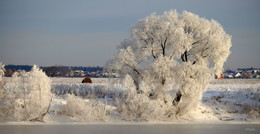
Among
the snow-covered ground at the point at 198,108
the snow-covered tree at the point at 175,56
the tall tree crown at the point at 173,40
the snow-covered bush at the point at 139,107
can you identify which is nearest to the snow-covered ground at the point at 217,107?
the snow-covered ground at the point at 198,108

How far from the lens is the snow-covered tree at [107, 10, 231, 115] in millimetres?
26188

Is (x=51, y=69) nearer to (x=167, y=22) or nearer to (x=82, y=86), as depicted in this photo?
(x=82, y=86)

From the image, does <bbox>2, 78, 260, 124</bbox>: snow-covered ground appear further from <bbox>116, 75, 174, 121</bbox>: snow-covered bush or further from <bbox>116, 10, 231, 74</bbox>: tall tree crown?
<bbox>116, 10, 231, 74</bbox>: tall tree crown

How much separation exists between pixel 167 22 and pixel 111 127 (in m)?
8.40

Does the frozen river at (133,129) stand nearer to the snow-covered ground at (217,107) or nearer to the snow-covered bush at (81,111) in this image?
the snow-covered bush at (81,111)

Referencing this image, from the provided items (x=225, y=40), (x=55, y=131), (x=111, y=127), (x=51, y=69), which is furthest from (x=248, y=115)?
(x=51, y=69)

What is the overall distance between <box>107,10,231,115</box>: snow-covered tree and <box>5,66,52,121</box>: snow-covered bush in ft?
17.9

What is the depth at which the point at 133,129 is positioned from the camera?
2177cm

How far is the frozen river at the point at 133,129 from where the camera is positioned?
2047cm

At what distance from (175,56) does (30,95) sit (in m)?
9.91

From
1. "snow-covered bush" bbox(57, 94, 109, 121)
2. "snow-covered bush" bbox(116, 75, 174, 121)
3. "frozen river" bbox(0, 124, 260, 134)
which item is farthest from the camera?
"snow-covered bush" bbox(116, 75, 174, 121)

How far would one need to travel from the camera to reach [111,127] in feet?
74.0

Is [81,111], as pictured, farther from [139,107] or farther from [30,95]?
[139,107]

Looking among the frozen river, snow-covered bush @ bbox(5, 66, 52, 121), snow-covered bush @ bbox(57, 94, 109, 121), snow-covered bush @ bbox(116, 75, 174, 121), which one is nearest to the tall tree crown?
snow-covered bush @ bbox(116, 75, 174, 121)
